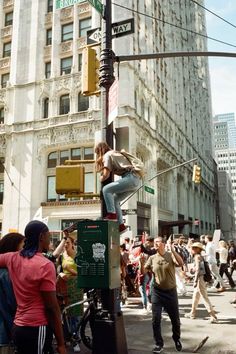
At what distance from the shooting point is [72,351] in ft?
23.5

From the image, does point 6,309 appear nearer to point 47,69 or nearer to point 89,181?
point 89,181

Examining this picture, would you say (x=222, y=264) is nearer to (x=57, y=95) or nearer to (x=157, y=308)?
(x=157, y=308)

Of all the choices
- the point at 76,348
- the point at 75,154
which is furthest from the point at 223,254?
the point at 75,154

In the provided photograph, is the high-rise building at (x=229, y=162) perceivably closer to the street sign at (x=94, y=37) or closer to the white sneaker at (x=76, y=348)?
the street sign at (x=94, y=37)

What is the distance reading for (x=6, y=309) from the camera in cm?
407

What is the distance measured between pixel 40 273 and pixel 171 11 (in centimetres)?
5169

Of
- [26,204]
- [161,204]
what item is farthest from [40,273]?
[161,204]

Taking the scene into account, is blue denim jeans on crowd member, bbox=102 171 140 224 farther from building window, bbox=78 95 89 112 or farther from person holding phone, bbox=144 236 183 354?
building window, bbox=78 95 89 112

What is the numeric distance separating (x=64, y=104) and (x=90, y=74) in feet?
87.9

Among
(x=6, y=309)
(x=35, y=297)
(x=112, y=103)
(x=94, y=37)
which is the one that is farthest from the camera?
(x=94, y=37)

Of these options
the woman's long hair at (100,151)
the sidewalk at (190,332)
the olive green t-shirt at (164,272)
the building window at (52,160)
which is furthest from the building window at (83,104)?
the woman's long hair at (100,151)

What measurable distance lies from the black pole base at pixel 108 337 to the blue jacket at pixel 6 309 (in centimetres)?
188

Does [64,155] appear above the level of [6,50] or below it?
below

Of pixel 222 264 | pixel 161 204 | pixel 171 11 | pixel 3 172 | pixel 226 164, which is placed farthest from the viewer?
pixel 226 164
